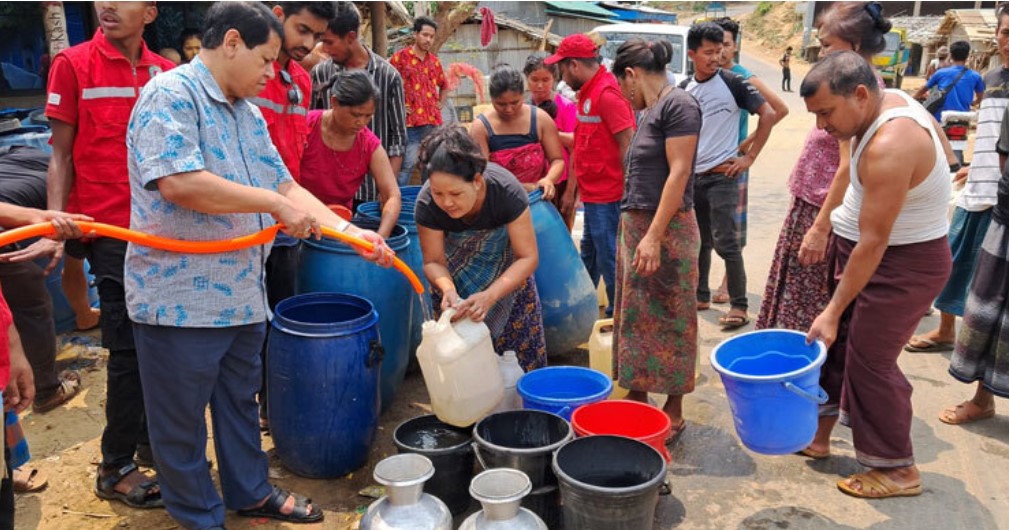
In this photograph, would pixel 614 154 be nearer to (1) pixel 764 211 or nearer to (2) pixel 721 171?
(2) pixel 721 171

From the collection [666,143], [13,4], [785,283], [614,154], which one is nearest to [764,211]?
[614,154]

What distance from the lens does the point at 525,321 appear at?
134 inches

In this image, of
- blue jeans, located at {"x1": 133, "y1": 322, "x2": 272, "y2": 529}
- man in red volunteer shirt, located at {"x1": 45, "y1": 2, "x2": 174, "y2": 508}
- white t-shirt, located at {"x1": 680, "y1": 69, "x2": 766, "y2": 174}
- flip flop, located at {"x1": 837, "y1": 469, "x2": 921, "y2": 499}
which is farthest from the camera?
white t-shirt, located at {"x1": 680, "y1": 69, "x2": 766, "y2": 174}

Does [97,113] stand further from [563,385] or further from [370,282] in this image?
[563,385]

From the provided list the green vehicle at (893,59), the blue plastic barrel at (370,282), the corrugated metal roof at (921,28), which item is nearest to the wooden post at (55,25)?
the blue plastic barrel at (370,282)

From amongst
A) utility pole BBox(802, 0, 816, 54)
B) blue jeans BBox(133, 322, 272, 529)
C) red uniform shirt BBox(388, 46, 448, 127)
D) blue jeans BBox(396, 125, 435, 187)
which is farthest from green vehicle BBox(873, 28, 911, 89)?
blue jeans BBox(133, 322, 272, 529)

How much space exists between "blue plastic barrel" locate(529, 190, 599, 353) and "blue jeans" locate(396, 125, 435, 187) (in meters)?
1.17

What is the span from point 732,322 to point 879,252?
2310mm

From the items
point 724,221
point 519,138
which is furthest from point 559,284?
point 724,221

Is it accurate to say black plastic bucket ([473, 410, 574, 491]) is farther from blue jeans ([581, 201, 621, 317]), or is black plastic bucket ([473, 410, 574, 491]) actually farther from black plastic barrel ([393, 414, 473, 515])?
blue jeans ([581, 201, 621, 317])

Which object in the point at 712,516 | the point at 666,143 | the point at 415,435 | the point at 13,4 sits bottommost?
the point at 712,516

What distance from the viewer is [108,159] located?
295 centimetres

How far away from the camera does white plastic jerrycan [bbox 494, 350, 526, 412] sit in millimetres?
3139

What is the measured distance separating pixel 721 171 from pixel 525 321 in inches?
82.2
